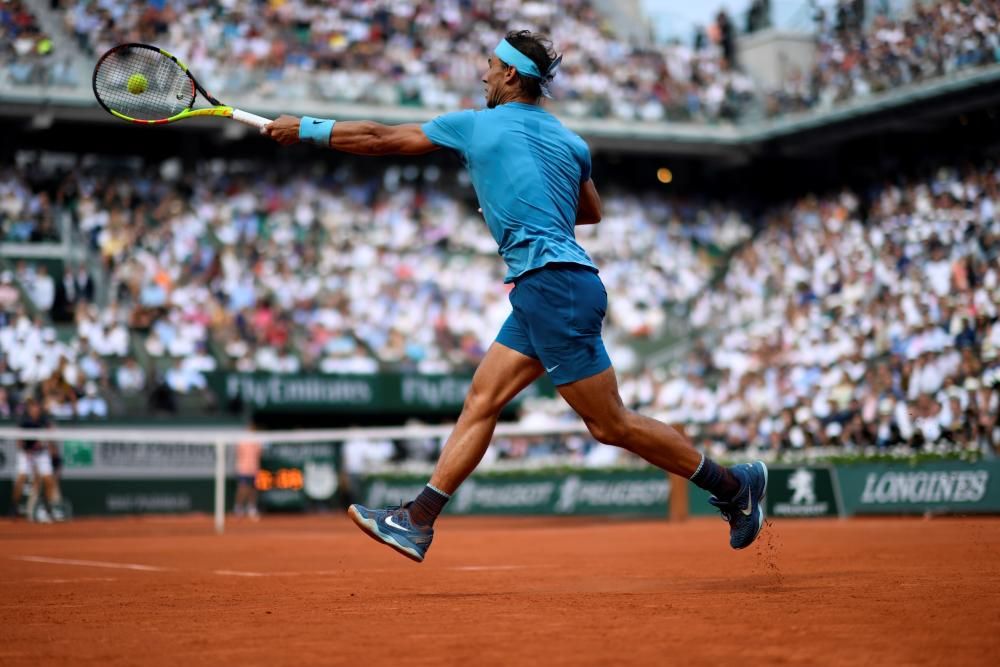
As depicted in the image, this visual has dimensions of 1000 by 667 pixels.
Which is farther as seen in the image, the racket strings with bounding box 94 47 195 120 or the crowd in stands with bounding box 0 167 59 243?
the crowd in stands with bounding box 0 167 59 243

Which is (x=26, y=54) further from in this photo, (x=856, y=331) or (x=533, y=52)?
(x=533, y=52)

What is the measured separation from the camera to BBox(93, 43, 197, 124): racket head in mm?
7484

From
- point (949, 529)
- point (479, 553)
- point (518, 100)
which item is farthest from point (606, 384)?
point (949, 529)

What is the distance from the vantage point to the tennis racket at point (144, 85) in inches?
294

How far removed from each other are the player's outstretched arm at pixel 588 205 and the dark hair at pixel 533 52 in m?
0.50

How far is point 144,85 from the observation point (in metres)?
7.56

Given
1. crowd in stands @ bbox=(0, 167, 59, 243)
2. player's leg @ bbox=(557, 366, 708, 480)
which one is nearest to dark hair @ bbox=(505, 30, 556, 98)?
player's leg @ bbox=(557, 366, 708, 480)

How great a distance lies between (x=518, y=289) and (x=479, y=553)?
5381mm

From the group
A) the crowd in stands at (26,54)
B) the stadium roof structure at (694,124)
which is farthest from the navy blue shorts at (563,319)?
the crowd in stands at (26,54)

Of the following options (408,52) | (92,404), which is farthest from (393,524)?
(408,52)

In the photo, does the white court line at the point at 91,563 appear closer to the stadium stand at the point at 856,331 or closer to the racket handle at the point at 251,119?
the racket handle at the point at 251,119

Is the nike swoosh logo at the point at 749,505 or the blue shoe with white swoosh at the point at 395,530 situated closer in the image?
the blue shoe with white swoosh at the point at 395,530

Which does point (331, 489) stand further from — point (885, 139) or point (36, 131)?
point (885, 139)

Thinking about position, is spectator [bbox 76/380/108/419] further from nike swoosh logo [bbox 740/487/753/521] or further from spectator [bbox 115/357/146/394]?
nike swoosh logo [bbox 740/487/753/521]
